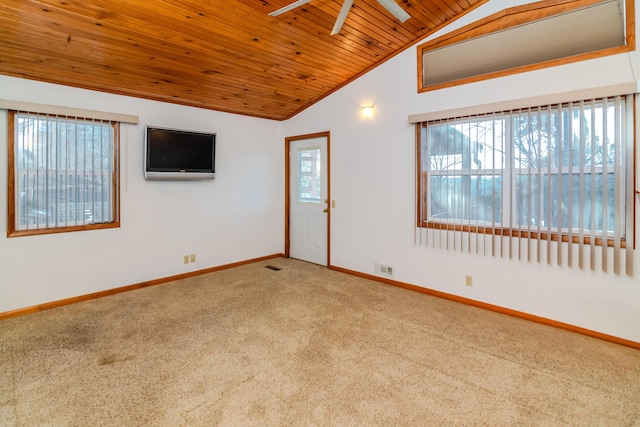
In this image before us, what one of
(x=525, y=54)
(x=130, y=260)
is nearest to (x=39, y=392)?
(x=130, y=260)

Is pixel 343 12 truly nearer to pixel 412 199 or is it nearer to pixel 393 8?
pixel 393 8

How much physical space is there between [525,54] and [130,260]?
470cm

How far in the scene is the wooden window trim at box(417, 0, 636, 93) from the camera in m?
2.62

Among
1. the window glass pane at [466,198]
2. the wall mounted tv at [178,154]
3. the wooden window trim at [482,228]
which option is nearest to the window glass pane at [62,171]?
the wall mounted tv at [178,154]

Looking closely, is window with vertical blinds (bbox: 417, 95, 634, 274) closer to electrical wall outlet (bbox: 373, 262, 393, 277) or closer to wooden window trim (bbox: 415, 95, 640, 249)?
wooden window trim (bbox: 415, 95, 640, 249)

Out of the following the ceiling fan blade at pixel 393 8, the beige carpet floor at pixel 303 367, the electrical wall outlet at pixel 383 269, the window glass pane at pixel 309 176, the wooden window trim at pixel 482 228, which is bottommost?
the beige carpet floor at pixel 303 367

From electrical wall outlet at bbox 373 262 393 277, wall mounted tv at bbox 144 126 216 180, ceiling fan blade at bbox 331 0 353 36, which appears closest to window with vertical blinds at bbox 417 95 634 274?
electrical wall outlet at bbox 373 262 393 277

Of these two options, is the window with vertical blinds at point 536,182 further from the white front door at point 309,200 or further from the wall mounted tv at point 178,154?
the wall mounted tv at point 178,154

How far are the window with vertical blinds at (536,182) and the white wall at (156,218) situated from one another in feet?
8.56

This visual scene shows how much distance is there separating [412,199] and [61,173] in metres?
3.75

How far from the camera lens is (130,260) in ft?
12.9

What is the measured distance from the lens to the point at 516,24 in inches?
124

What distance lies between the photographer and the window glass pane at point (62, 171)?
3.19m

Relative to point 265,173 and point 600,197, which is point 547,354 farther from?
point 265,173
